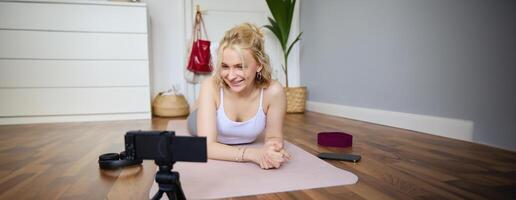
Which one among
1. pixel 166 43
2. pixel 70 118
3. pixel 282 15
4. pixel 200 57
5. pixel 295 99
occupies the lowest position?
pixel 70 118

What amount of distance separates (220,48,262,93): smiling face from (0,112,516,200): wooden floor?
421 millimetres

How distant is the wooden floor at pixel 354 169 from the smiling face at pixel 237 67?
1.38 feet

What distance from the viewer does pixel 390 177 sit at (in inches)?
45.3

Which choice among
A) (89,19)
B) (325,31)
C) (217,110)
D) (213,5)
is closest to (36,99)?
(89,19)

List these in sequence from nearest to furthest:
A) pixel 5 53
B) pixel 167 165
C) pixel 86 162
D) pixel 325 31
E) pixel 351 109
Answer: pixel 167 165 < pixel 86 162 < pixel 5 53 < pixel 351 109 < pixel 325 31

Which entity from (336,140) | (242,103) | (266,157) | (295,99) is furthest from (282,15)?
(266,157)

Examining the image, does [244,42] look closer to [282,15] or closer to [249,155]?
[249,155]

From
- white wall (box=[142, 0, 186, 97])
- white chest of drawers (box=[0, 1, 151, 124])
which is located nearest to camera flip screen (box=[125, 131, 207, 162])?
white chest of drawers (box=[0, 1, 151, 124])

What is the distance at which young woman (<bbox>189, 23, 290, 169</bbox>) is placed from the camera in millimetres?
1146

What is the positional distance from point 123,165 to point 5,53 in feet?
6.76

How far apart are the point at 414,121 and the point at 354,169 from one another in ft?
3.51

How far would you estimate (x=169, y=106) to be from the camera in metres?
3.05

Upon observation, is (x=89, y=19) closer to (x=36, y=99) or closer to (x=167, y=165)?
(x=36, y=99)

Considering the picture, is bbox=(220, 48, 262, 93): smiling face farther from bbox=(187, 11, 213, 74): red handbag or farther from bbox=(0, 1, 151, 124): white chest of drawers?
bbox=(187, 11, 213, 74): red handbag
